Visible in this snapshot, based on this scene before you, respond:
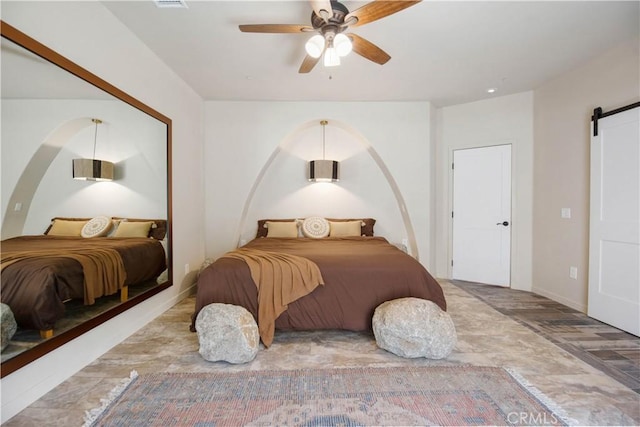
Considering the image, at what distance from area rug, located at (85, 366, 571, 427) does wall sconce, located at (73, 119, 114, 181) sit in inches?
55.4

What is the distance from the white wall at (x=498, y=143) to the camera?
362 centimetres

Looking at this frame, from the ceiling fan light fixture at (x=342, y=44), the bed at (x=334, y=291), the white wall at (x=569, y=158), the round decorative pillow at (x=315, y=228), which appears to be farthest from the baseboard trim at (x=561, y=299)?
the ceiling fan light fixture at (x=342, y=44)

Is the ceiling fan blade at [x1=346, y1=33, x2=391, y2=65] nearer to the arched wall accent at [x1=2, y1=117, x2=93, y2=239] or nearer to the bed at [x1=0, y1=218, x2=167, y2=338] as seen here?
the arched wall accent at [x1=2, y1=117, x2=93, y2=239]

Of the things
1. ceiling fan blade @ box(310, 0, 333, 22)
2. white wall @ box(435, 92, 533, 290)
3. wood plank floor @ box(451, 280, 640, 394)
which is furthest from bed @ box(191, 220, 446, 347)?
white wall @ box(435, 92, 533, 290)

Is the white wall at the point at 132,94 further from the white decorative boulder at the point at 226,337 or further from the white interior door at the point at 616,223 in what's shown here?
the white interior door at the point at 616,223

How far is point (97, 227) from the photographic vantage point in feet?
6.73

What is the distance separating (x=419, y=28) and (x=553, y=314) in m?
3.10

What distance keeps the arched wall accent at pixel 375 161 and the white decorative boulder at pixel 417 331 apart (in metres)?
2.08

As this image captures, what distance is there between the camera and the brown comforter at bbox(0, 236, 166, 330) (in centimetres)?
143

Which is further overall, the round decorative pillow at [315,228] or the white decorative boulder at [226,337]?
the round decorative pillow at [315,228]

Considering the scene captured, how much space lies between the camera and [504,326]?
249 centimetres

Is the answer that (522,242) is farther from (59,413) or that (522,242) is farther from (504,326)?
(59,413)

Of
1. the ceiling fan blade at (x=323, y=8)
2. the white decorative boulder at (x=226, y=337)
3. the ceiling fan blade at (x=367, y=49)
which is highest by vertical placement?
the ceiling fan blade at (x=323, y=8)
